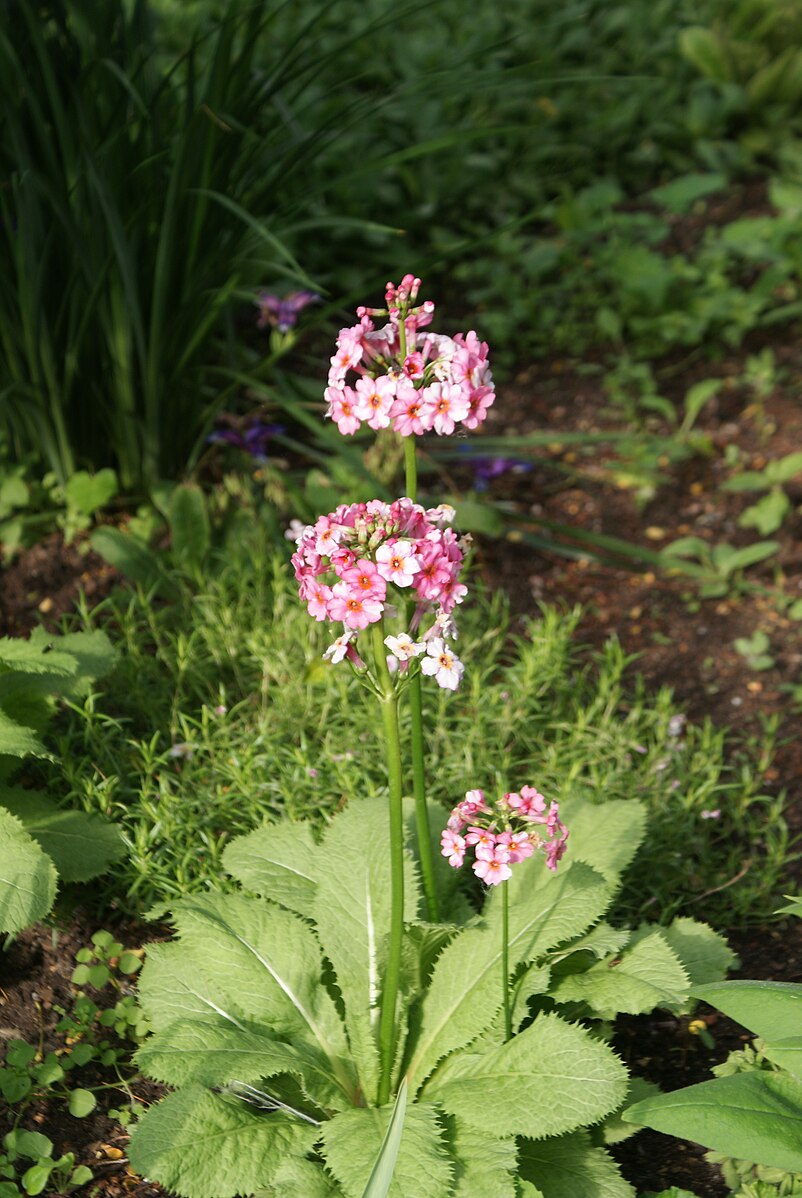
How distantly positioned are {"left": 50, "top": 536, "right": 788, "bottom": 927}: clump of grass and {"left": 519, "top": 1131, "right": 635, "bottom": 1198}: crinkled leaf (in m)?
0.58

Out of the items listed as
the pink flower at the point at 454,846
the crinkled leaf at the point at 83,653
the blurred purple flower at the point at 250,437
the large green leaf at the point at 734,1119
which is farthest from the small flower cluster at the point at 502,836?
the blurred purple flower at the point at 250,437

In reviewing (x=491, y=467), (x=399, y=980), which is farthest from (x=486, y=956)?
(x=491, y=467)

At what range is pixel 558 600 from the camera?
3252 mm

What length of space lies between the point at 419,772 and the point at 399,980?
0.39 metres

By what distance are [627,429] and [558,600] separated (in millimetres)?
951

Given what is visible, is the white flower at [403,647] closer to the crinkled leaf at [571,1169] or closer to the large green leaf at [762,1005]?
the large green leaf at [762,1005]

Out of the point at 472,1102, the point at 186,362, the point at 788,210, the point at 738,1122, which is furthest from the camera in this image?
the point at 788,210

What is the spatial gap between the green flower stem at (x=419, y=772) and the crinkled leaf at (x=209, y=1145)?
393 mm

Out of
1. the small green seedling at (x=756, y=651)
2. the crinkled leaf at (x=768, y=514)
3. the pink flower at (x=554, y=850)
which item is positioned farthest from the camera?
the crinkled leaf at (x=768, y=514)

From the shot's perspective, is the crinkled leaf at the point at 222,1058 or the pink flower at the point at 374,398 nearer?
the pink flower at the point at 374,398

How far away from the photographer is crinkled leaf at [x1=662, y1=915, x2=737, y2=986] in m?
2.02

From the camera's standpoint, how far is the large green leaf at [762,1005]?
163cm

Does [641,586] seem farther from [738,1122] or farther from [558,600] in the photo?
[738,1122]

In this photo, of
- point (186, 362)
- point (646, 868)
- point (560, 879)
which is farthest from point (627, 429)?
point (560, 879)
